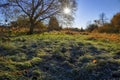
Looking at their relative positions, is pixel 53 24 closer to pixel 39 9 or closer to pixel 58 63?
pixel 39 9

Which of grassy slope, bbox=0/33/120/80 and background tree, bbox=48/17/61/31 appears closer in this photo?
grassy slope, bbox=0/33/120/80

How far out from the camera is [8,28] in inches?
257

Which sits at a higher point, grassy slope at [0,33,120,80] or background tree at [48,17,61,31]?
background tree at [48,17,61,31]

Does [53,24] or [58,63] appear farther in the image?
[53,24]

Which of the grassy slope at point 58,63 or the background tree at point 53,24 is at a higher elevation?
the background tree at point 53,24

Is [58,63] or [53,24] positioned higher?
[53,24]

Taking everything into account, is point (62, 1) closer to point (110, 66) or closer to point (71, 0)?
point (71, 0)

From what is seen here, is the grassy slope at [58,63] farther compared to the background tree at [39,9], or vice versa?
the background tree at [39,9]

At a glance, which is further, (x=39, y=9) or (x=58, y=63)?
(x=39, y=9)

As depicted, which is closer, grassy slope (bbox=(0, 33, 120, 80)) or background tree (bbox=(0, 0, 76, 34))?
grassy slope (bbox=(0, 33, 120, 80))

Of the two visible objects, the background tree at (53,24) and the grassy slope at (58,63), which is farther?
the background tree at (53,24)

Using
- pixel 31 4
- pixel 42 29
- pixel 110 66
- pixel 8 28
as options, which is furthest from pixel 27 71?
pixel 42 29

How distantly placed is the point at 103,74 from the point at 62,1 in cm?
1765

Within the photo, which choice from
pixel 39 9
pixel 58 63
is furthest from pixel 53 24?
pixel 58 63
